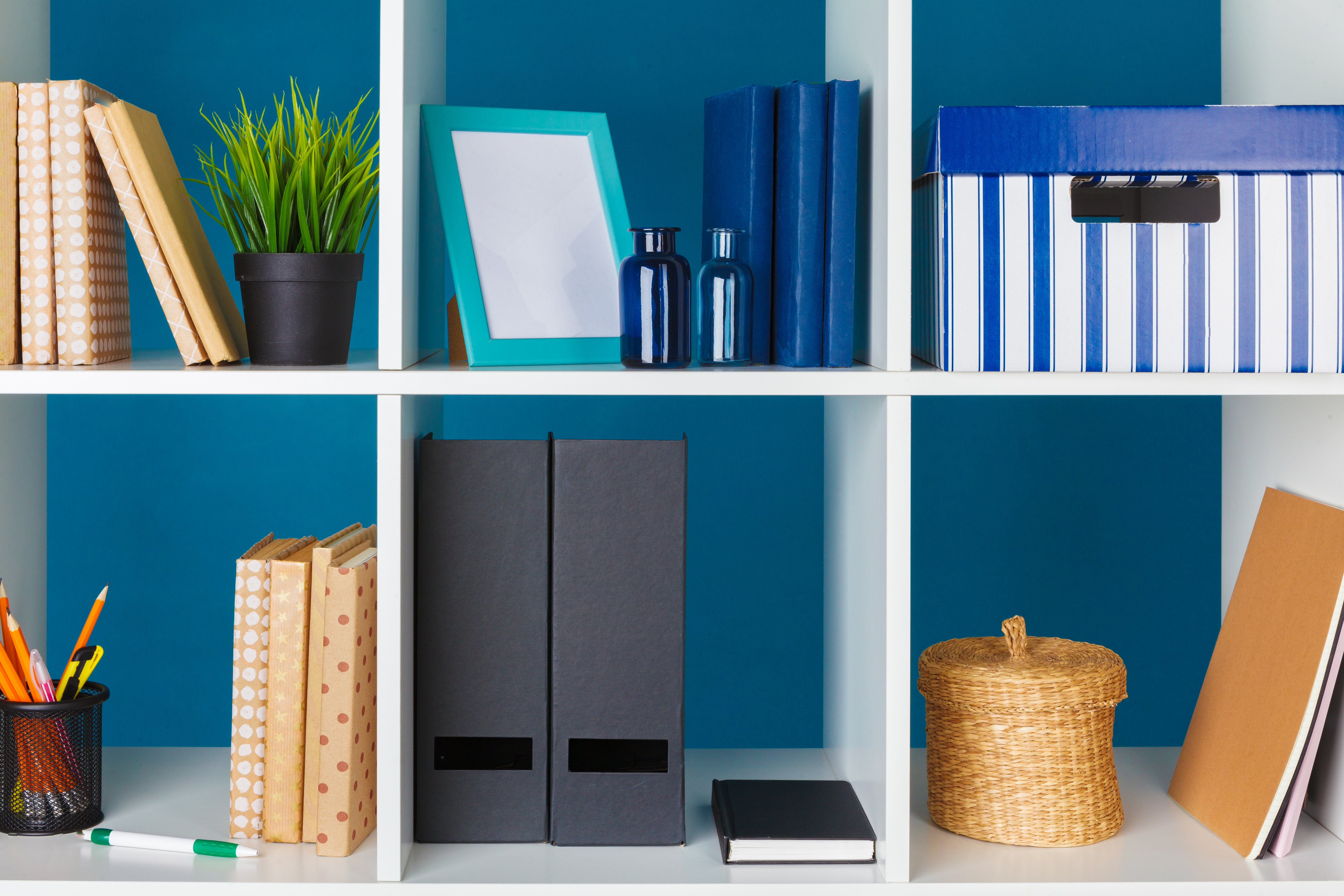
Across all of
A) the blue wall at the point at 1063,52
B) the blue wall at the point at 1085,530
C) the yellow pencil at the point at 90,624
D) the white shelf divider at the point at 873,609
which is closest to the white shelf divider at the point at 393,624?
the yellow pencil at the point at 90,624

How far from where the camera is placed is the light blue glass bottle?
1.13 m

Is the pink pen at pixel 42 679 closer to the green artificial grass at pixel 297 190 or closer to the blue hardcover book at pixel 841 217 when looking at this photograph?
the green artificial grass at pixel 297 190

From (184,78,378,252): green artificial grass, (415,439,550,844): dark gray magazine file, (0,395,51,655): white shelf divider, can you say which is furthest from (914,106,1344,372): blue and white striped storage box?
(0,395,51,655): white shelf divider

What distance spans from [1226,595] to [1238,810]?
1.24 ft

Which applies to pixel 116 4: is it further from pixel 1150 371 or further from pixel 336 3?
pixel 1150 371

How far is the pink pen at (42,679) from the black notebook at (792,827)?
2.17 feet

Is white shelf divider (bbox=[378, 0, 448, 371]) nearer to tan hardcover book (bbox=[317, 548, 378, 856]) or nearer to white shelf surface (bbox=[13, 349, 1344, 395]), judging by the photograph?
white shelf surface (bbox=[13, 349, 1344, 395])

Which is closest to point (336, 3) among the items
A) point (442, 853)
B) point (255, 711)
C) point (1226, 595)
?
point (255, 711)

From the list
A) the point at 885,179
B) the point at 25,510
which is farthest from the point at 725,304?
the point at 25,510

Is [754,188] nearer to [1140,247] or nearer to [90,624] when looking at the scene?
[1140,247]

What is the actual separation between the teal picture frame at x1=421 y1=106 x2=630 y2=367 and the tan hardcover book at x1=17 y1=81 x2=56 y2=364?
1.13 feet

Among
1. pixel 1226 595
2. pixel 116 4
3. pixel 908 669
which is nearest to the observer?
pixel 908 669

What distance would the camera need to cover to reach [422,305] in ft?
4.07

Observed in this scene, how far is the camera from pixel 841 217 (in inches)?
43.0
